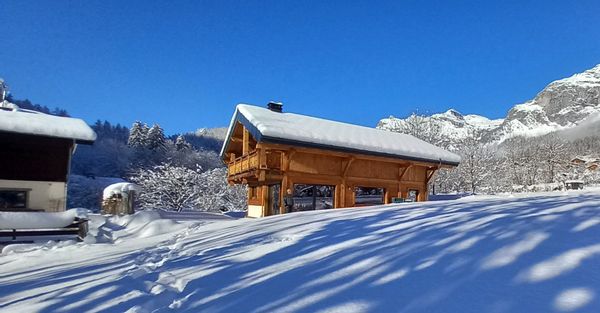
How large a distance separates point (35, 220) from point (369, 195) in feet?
44.7

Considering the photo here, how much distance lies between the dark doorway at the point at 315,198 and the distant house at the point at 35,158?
909 centimetres

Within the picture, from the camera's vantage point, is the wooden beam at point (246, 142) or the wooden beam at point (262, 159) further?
the wooden beam at point (246, 142)

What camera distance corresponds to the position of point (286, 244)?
5180mm

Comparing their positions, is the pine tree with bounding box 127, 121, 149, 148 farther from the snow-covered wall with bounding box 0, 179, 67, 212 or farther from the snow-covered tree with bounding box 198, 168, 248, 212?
the snow-covered wall with bounding box 0, 179, 67, 212

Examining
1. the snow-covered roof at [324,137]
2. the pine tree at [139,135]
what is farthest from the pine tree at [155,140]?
the snow-covered roof at [324,137]

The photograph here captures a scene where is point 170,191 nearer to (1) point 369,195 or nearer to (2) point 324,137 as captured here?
(1) point 369,195

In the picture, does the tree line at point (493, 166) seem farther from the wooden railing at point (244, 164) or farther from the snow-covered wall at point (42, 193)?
the snow-covered wall at point (42, 193)

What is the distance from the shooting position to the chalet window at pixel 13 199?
45.5 feet

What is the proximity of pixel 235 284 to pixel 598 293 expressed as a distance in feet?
9.56

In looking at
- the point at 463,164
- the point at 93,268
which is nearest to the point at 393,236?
the point at 93,268

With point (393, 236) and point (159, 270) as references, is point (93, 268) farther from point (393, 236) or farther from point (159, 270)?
point (393, 236)

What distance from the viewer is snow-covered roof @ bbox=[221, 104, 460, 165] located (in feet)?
48.2

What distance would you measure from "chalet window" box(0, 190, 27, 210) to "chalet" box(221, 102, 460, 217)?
29.0 ft

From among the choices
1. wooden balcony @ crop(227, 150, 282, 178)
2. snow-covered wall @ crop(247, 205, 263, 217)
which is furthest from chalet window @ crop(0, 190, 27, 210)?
snow-covered wall @ crop(247, 205, 263, 217)
